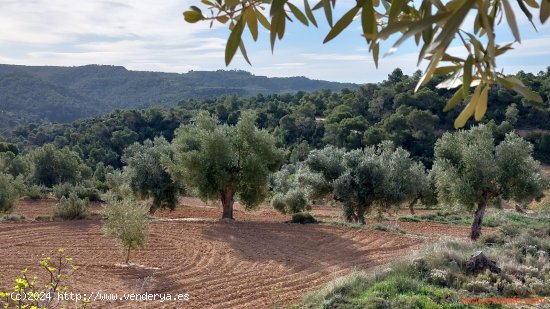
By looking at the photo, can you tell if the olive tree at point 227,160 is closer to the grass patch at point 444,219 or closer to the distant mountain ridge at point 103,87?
the grass patch at point 444,219

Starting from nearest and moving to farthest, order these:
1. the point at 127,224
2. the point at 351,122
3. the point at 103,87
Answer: the point at 127,224, the point at 351,122, the point at 103,87

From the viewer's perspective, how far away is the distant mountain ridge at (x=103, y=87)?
10069 cm

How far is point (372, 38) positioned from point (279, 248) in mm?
11970

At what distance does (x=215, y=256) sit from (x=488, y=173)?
793cm

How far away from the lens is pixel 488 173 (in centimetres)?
1359

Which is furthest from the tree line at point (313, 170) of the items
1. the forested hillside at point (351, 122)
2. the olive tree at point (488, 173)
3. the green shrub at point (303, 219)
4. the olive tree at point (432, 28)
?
the olive tree at point (432, 28)

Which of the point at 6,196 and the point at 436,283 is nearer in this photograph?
the point at 436,283

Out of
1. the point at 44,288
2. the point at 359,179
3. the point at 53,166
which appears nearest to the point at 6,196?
the point at 359,179

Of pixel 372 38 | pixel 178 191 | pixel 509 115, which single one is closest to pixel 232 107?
pixel 509 115

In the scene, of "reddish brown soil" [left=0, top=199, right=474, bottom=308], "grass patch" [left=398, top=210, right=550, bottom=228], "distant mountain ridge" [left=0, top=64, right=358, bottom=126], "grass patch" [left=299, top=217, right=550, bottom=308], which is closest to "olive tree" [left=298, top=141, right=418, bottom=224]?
"reddish brown soil" [left=0, top=199, right=474, bottom=308]

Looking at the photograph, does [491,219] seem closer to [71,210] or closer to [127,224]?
[127,224]

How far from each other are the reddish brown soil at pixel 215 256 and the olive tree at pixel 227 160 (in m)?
1.43

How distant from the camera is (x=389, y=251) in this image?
12305 mm

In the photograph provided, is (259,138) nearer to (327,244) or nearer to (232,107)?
(327,244)
